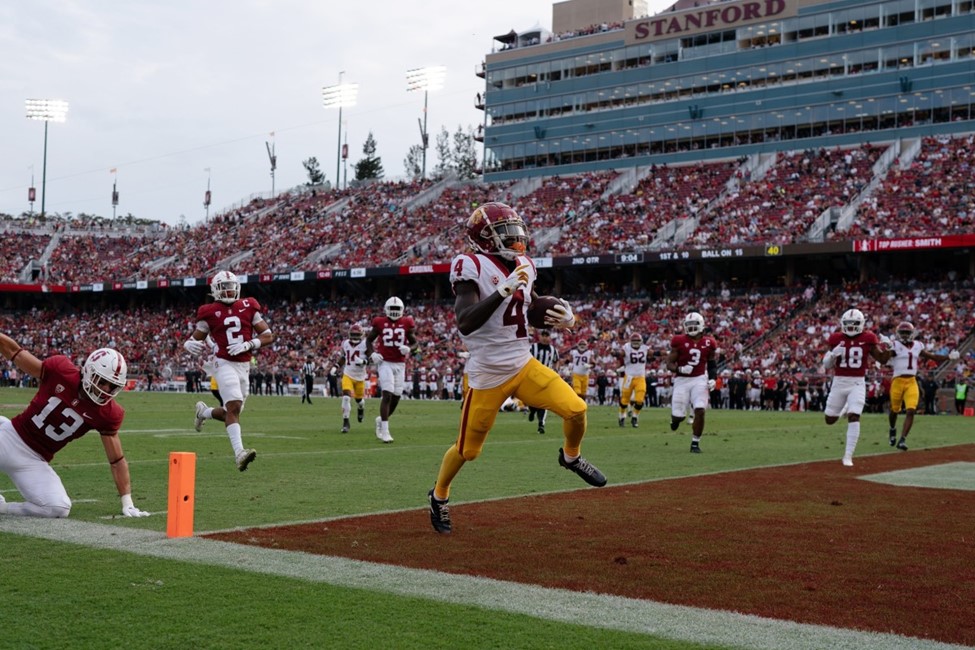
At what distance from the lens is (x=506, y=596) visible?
5336 millimetres

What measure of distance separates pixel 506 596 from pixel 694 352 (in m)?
10.7

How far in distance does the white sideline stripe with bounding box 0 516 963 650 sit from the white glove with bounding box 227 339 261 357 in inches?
176

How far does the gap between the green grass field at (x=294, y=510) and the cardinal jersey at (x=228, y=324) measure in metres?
1.42

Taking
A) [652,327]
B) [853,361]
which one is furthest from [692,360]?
[652,327]

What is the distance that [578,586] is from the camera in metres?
5.62

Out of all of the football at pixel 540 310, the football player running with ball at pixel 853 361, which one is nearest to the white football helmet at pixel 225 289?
the football at pixel 540 310

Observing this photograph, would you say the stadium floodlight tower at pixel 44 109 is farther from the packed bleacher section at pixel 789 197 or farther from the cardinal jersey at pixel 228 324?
the cardinal jersey at pixel 228 324

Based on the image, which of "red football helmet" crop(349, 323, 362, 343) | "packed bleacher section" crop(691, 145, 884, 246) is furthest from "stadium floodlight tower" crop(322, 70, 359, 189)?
"red football helmet" crop(349, 323, 362, 343)

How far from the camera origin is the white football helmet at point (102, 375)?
7.42 metres

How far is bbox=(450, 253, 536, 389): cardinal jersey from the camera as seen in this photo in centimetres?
723

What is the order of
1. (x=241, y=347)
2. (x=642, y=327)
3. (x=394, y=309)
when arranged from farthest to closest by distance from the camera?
(x=642, y=327)
(x=394, y=309)
(x=241, y=347)

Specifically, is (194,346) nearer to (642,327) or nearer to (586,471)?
(586,471)

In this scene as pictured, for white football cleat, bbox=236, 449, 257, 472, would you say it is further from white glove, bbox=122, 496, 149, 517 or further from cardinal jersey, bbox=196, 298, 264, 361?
white glove, bbox=122, 496, 149, 517

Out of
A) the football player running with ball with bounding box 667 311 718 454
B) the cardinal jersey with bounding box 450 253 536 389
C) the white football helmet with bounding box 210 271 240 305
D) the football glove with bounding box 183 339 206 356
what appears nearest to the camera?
the cardinal jersey with bounding box 450 253 536 389
